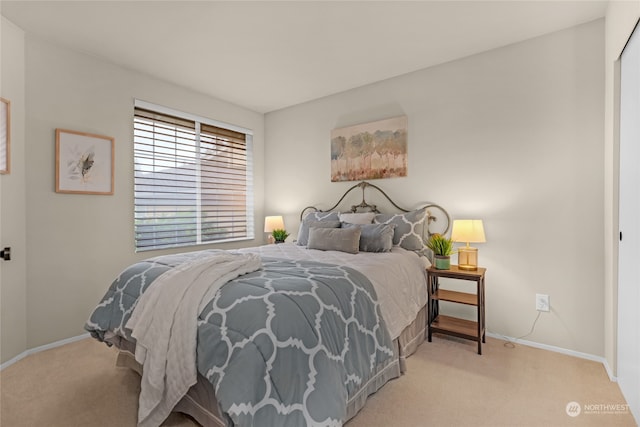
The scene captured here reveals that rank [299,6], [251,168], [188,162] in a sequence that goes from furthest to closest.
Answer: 1. [251,168]
2. [188,162]
3. [299,6]

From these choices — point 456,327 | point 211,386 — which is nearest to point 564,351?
point 456,327

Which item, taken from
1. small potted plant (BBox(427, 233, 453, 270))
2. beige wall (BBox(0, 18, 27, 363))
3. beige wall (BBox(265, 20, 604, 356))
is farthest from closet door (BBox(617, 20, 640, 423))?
beige wall (BBox(0, 18, 27, 363))

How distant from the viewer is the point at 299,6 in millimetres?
2238

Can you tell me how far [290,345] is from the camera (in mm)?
1309

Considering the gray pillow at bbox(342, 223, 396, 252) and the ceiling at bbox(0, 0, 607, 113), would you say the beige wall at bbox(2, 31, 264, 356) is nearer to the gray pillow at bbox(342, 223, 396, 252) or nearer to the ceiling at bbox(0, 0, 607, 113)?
the ceiling at bbox(0, 0, 607, 113)

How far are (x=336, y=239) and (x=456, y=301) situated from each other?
1.16 metres

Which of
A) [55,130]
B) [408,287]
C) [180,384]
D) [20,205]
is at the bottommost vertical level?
[180,384]

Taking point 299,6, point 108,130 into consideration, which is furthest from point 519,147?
point 108,130

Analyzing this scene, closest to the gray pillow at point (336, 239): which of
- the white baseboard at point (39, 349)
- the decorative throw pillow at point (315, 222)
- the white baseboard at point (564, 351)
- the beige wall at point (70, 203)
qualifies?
the decorative throw pillow at point (315, 222)

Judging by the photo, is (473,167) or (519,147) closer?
(519,147)

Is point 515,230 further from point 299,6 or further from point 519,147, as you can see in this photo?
point 299,6

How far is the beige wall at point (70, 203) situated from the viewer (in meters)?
2.57

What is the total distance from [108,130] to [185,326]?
→ 251 centimetres

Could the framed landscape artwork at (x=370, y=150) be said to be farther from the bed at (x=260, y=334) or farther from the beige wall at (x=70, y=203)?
the beige wall at (x=70, y=203)
